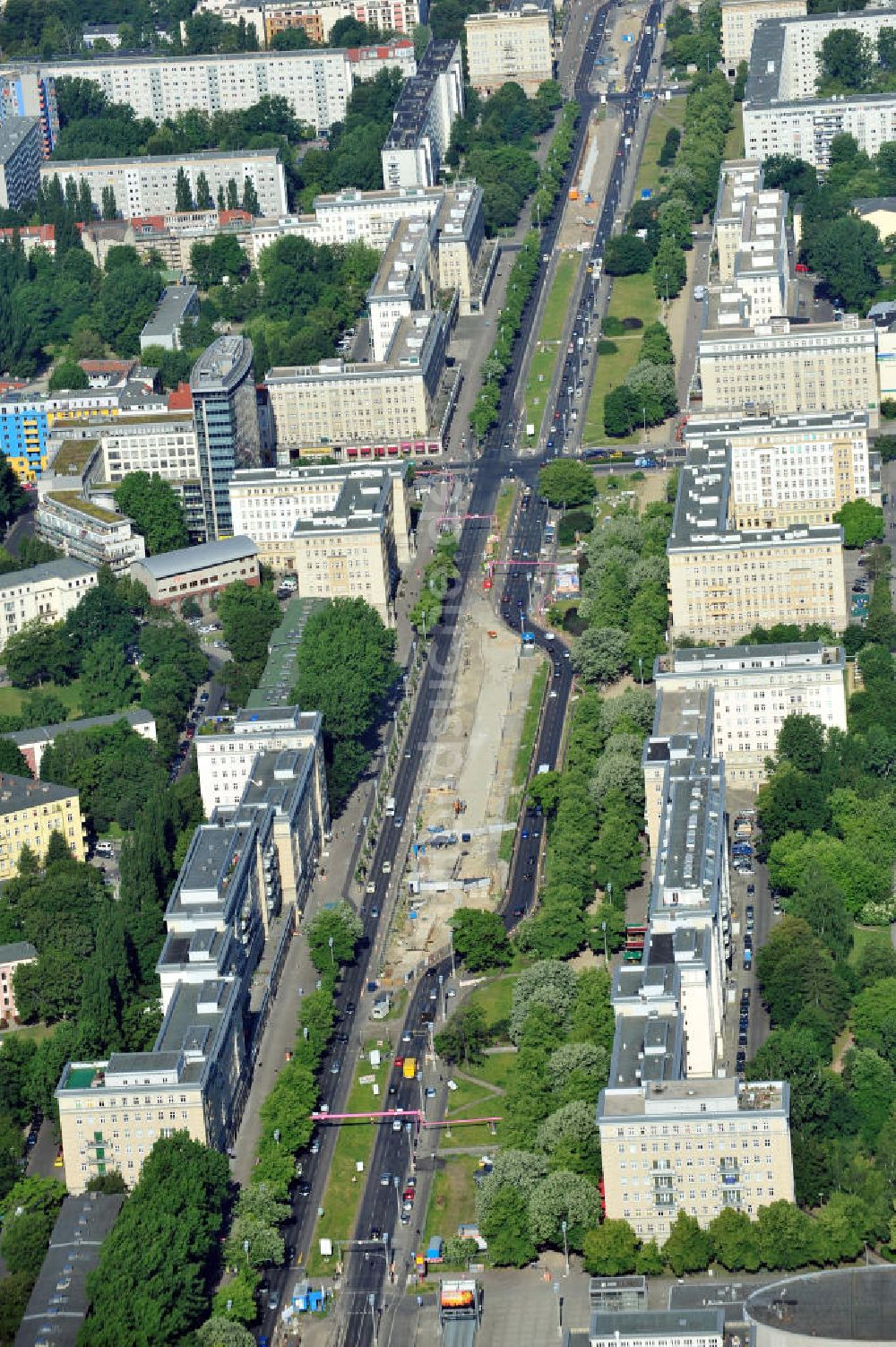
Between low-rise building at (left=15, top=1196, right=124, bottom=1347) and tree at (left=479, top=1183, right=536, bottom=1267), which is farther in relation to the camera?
tree at (left=479, top=1183, right=536, bottom=1267)

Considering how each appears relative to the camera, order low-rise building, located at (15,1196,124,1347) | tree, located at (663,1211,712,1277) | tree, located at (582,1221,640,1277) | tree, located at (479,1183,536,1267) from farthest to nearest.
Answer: tree, located at (479,1183,536,1267), tree, located at (582,1221,640,1277), tree, located at (663,1211,712,1277), low-rise building, located at (15,1196,124,1347)

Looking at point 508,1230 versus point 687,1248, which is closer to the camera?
point 687,1248

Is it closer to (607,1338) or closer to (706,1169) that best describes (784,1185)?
(706,1169)

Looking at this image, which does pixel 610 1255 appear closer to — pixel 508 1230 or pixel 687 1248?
pixel 687 1248

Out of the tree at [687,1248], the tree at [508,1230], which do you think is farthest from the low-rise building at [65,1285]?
the tree at [687,1248]

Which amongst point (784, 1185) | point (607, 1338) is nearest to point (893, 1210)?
point (784, 1185)

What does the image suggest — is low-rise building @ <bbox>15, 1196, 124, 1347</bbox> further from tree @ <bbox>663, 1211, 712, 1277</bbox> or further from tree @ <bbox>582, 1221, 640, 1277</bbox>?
tree @ <bbox>663, 1211, 712, 1277</bbox>

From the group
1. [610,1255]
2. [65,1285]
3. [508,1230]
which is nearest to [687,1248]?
[610,1255]

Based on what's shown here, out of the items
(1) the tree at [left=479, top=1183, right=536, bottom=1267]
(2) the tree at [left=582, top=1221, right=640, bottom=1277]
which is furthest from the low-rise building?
(2) the tree at [left=582, top=1221, right=640, bottom=1277]
